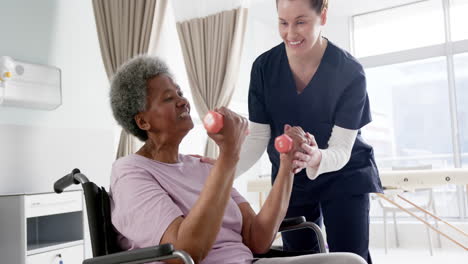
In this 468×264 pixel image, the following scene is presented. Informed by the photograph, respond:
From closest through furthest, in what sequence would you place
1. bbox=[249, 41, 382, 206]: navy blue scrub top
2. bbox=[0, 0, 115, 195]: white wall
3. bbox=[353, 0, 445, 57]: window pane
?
bbox=[249, 41, 382, 206]: navy blue scrub top → bbox=[0, 0, 115, 195]: white wall → bbox=[353, 0, 445, 57]: window pane

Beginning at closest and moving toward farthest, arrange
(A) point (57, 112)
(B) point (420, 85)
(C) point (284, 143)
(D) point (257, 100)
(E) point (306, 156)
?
(C) point (284, 143)
(E) point (306, 156)
(D) point (257, 100)
(A) point (57, 112)
(B) point (420, 85)

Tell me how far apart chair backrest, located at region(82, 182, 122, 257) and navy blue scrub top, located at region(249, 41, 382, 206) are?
0.64 metres

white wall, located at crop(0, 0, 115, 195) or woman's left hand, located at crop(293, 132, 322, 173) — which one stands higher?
white wall, located at crop(0, 0, 115, 195)

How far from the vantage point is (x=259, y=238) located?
1463 millimetres

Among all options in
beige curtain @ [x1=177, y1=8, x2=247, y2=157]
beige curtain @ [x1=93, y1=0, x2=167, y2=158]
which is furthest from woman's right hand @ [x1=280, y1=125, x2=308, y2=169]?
beige curtain @ [x1=93, y1=0, x2=167, y2=158]

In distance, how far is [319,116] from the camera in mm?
1667

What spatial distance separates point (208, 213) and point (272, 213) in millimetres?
355

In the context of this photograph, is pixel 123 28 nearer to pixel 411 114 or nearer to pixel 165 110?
pixel 165 110

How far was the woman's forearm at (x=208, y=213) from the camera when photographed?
1129mm

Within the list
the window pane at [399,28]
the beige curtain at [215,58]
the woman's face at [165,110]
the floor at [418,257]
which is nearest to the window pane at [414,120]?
the window pane at [399,28]

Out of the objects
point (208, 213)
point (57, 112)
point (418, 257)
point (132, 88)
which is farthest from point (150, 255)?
point (418, 257)

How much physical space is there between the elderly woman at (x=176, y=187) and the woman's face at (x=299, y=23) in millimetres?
364

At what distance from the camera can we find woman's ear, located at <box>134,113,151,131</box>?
1.46 meters

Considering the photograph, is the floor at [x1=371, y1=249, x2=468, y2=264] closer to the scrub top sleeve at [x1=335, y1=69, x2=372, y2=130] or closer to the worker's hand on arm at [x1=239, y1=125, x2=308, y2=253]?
the scrub top sleeve at [x1=335, y1=69, x2=372, y2=130]
